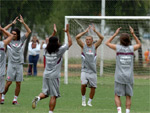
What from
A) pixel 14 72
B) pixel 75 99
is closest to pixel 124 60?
pixel 14 72

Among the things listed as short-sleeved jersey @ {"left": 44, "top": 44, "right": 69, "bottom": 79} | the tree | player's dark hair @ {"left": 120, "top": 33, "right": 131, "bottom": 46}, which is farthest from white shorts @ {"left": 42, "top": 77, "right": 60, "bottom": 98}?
the tree

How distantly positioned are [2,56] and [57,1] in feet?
37.3

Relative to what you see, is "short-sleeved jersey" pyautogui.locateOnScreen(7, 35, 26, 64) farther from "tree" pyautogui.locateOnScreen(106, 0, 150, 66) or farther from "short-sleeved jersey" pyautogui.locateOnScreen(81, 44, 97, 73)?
"tree" pyautogui.locateOnScreen(106, 0, 150, 66)

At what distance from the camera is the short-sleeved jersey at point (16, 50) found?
11.8 metres

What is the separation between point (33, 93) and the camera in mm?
14945

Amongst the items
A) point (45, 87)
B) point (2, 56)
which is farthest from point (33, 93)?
point (45, 87)

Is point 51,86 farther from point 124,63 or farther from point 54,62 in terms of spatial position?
point 124,63

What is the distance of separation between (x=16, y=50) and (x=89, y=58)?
6.96ft

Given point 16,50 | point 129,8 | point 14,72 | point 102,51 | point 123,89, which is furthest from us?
point 129,8

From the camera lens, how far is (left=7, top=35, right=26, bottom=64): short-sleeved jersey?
11.8 meters

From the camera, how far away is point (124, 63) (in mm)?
9453

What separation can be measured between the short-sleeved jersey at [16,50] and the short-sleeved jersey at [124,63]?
3414mm

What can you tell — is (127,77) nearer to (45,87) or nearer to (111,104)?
(45,87)

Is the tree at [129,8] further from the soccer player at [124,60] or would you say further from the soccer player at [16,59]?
the soccer player at [124,60]
